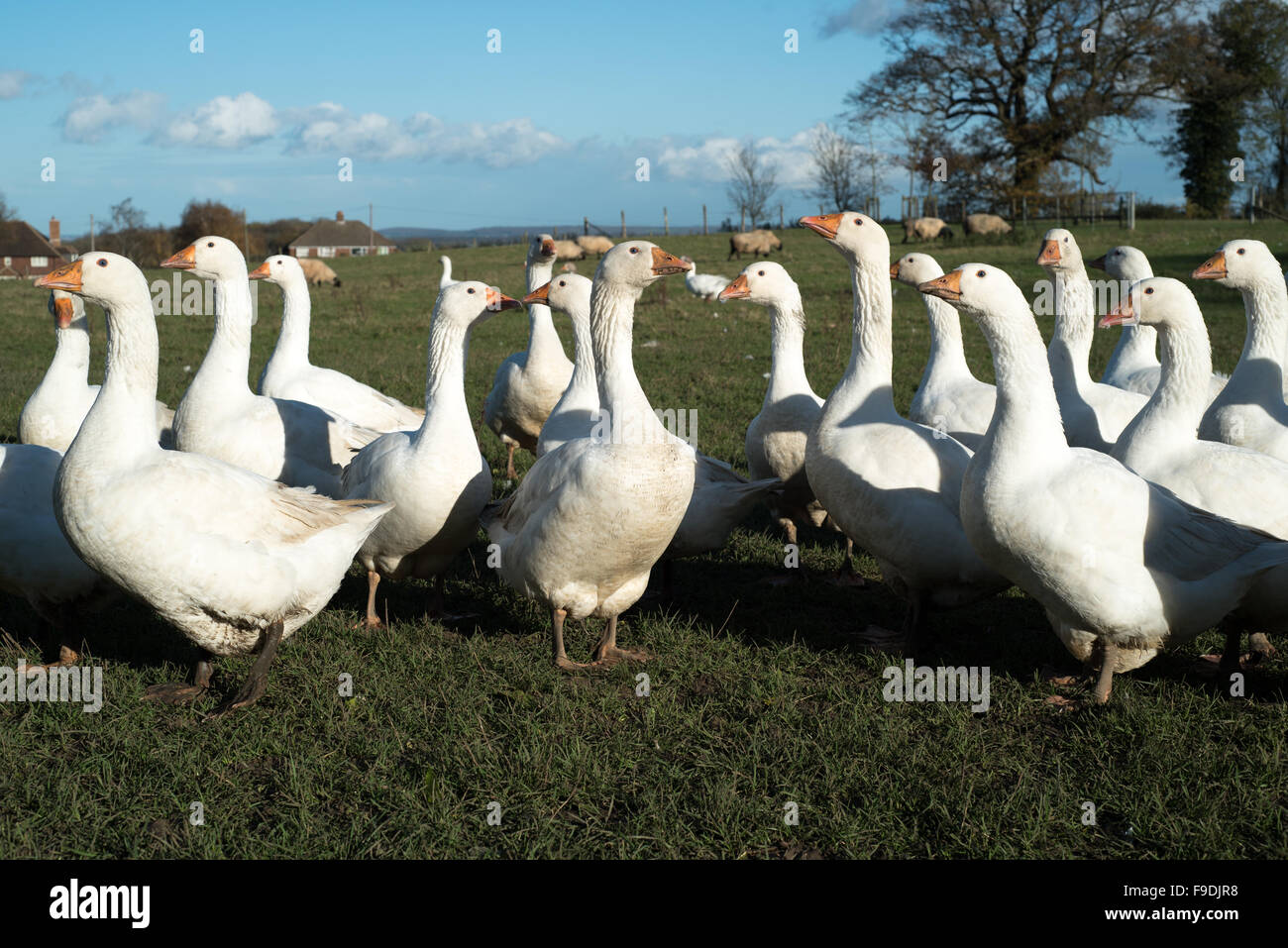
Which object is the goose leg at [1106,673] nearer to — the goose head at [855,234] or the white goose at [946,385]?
the white goose at [946,385]

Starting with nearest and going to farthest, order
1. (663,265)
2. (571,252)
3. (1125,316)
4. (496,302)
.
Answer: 1. (663,265)
2. (1125,316)
3. (496,302)
4. (571,252)

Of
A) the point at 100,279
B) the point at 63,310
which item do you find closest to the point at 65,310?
the point at 63,310

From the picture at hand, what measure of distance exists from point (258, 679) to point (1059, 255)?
5863 mm

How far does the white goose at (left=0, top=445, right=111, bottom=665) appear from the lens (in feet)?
16.2

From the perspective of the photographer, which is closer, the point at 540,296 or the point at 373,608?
the point at 373,608

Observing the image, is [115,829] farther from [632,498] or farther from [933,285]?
[933,285]

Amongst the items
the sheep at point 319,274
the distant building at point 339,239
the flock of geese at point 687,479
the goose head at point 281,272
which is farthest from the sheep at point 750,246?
the distant building at point 339,239

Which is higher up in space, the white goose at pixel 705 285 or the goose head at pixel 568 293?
the white goose at pixel 705 285

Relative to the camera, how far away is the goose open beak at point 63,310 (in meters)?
7.38

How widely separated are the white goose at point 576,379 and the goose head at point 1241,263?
3.93 meters

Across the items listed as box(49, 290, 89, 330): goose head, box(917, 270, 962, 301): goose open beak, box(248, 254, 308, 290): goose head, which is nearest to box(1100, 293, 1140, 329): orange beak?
box(917, 270, 962, 301): goose open beak

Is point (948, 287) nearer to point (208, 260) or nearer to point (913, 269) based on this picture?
point (913, 269)

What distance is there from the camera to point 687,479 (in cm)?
496

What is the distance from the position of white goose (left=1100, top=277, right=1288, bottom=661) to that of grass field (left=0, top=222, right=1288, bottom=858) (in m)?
0.81
